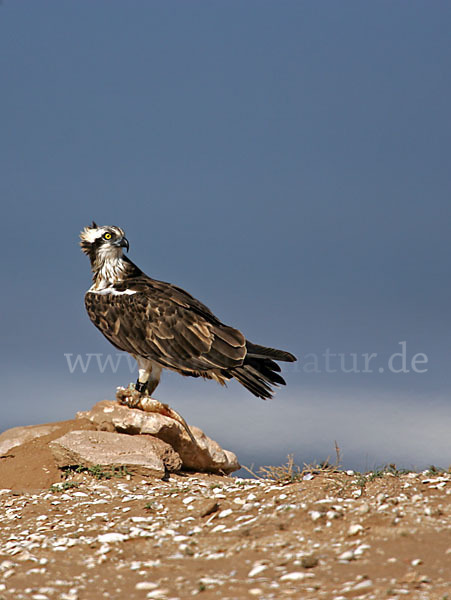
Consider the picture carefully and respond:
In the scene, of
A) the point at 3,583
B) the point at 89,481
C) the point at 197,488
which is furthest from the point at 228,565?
the point at 89,481

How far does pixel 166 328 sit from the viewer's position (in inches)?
576

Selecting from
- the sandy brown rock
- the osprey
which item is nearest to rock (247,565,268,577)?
the osprey

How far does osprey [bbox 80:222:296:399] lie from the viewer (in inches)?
562

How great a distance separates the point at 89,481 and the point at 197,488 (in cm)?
281

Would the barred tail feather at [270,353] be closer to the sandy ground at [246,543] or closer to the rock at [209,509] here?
the sandy ground at [246,543]

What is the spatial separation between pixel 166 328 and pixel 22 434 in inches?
184

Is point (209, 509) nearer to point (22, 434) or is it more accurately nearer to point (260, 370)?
point (260, 370)

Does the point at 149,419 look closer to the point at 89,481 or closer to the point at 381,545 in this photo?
the point at 89,481

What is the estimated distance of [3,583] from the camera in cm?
779

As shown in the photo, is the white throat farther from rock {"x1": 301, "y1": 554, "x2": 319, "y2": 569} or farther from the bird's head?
rock {"x1": 301, "y1": 554, "x2": 319, "y2": 569}

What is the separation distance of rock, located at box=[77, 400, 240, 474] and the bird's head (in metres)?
3.31

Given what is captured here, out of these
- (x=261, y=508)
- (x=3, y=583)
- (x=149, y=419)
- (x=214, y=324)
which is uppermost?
(x=214, y=324)

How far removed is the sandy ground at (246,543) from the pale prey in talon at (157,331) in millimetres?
3276

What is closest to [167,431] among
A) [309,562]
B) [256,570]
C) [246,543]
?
[246,543]
